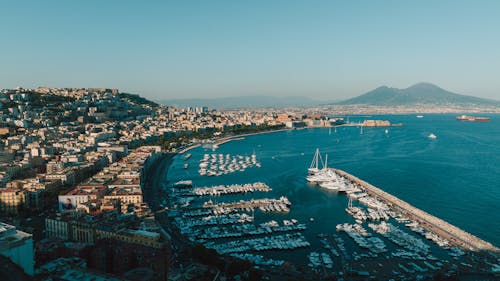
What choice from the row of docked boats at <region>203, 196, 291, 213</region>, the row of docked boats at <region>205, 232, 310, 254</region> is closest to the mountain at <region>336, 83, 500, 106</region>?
the row of docked boats at <region>203, 196, 291, 213</region>

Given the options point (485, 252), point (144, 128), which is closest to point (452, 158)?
point (485, 252)

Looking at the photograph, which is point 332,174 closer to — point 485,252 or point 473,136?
point 485,252

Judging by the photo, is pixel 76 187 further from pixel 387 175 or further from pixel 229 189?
pixel 387 175

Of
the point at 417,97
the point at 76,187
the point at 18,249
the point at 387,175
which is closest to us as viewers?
the point at 18,249

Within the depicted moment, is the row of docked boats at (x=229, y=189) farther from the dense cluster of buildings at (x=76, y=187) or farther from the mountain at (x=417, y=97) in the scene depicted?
the mountain at (x=417, y=97)

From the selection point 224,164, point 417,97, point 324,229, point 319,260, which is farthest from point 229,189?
point 417,97

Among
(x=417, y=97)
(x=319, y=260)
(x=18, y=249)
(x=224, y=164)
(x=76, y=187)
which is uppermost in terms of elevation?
(x=417, y=97)

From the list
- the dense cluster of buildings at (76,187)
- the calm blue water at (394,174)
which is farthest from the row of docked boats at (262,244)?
the dense cluster of buildings at (76,187)
